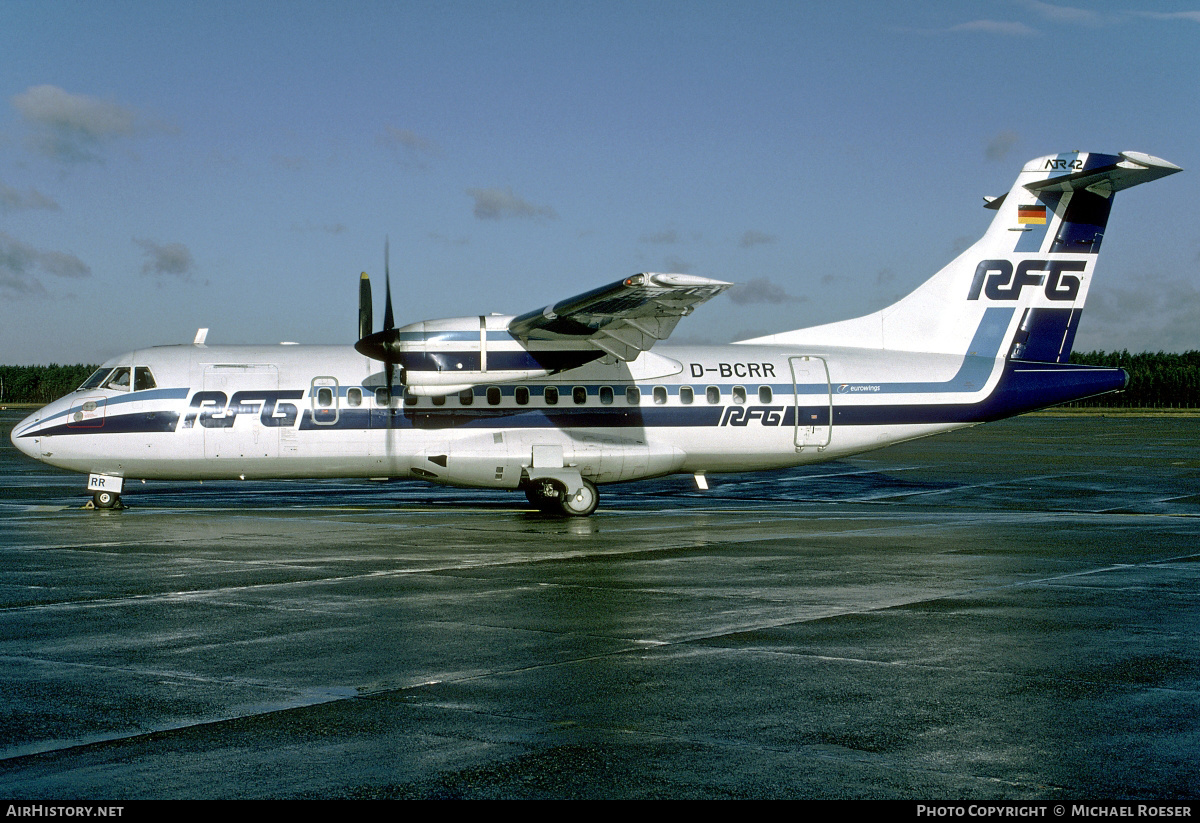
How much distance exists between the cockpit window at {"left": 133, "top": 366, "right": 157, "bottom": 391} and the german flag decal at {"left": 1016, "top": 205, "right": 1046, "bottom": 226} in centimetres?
1681

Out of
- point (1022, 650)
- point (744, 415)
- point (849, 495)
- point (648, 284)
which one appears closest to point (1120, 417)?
point (849, 495)

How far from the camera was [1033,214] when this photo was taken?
2152 cm

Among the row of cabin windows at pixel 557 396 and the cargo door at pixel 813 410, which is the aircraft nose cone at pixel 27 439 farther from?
the cargo door at pixel 813 410

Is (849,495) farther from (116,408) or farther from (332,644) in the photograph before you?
(332,644)

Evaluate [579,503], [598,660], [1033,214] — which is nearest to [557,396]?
[579,503]

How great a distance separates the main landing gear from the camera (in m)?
19.9

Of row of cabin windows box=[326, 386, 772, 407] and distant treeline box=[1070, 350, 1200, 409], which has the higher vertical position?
distant treeline box=[1070, 350, 1200, 409]

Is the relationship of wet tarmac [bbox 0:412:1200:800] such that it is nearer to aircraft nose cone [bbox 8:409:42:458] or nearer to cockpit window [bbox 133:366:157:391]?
aircraft nose cone [bbox 8:409:42:458]

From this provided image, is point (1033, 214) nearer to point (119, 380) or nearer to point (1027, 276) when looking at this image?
point (1027, 276)

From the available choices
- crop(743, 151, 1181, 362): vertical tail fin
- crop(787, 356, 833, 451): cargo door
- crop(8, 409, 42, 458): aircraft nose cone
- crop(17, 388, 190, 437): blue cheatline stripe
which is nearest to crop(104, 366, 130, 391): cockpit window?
crop(17, 388, 190, 437): blue cheatline stripe

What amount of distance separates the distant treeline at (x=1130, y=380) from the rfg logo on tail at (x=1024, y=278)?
6808cm

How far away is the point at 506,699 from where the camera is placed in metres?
7.09

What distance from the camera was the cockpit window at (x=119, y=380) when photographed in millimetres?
20109

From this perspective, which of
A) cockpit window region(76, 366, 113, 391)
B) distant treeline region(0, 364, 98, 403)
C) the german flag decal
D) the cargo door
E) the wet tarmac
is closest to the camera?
the wet tarmac
